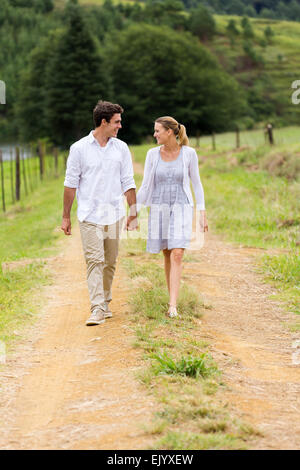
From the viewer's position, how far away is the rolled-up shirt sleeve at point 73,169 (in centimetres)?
703

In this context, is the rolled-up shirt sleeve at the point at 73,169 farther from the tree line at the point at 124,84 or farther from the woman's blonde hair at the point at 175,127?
the tree line at the point at 124,84

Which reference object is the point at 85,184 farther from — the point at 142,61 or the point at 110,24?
the point at 110,24

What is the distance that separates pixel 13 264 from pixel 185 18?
333 feet

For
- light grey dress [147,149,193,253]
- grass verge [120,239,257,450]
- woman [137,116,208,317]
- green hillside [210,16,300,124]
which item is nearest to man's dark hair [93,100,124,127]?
woman [137,116,208,317]

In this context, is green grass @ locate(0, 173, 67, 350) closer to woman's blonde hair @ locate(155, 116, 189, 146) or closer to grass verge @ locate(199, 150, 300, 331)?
woman's blonde hair @ locate(155, 116, 189, 146)

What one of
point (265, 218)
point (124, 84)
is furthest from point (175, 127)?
point (124, 84)

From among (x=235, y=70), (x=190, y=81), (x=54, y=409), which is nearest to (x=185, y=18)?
(x=235, y=70)

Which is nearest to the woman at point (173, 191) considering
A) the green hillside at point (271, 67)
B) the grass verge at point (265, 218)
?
the grass verge at point (265, 218)

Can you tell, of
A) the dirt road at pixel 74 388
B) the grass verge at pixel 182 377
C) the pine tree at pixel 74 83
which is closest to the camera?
the grass verge at pixel 182 377

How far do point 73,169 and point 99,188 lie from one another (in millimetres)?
314

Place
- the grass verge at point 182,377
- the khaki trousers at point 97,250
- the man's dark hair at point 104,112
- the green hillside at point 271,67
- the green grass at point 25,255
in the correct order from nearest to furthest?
the grass verge at point 182,377 → the man's dark hair at point 104,112 → the khaki trousers at point 97,250 → the green grass at point 25,255 → the green hillside at point 271,67

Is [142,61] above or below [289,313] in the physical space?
above

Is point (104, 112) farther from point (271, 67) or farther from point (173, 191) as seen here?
point (271, 67)
